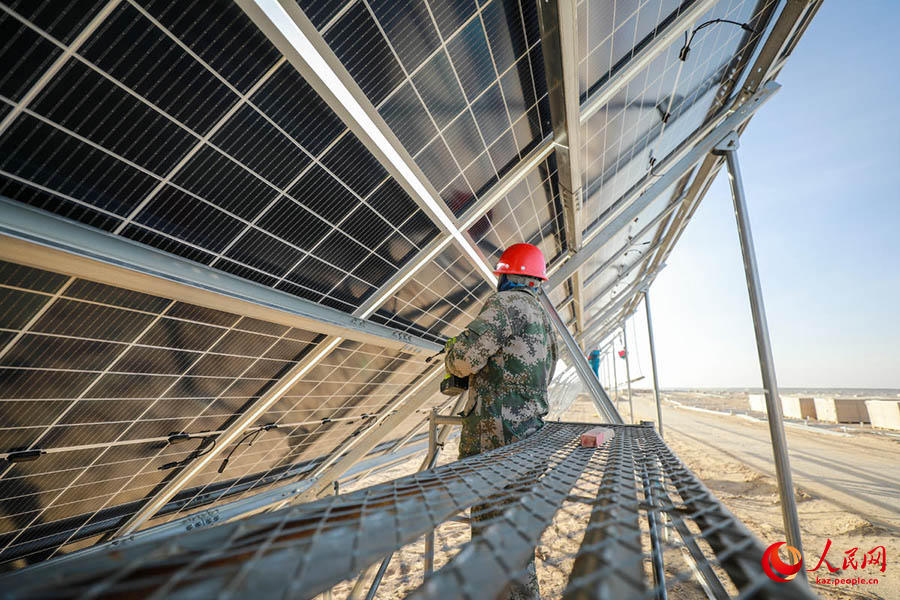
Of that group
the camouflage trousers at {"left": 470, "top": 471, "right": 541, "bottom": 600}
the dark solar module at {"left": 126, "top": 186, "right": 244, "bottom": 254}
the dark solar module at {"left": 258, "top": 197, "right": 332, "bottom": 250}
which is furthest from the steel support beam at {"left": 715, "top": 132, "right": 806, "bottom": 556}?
the dark solar module at {"left": 126, "top": 186, "right": 244, "bottom": 254}

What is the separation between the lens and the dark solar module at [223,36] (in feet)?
8.00

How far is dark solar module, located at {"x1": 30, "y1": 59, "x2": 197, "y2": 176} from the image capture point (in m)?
2.41

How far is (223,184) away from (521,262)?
292cm

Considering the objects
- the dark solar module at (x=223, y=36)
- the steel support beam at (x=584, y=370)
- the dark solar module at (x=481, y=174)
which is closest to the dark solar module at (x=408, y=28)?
the dark solar module at (x=223, y=36)

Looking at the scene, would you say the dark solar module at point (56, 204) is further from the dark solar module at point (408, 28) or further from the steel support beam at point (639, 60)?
the steel support beam at point (639, 60)

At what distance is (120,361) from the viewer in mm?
3982

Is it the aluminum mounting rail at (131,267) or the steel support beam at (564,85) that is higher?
the steel support beam at (564,85)

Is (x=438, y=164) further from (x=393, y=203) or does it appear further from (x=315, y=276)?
(x=315, y=276)

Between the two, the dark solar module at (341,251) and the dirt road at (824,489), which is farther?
the dirt road at (824,489)

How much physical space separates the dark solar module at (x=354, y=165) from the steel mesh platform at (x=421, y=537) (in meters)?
3.03

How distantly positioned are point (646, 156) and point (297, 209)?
22.0 ft

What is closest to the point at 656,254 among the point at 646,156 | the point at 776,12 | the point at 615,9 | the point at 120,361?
the point at 646,156

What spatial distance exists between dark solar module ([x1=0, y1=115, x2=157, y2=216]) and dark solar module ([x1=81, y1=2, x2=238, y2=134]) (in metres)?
0.52

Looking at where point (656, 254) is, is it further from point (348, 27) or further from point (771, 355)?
point (348, 27)
